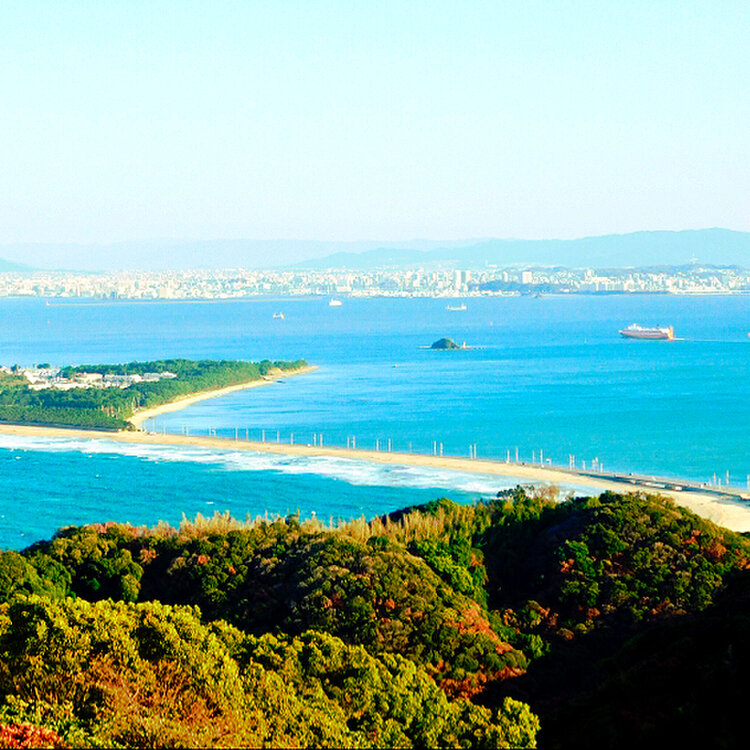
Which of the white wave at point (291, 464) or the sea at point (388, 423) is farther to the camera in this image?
the white wave at point (291, 464)

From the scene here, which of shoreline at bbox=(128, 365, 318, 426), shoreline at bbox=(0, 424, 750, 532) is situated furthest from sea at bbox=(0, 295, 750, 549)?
shoreline at bbox=(0, 424, 750, 532)

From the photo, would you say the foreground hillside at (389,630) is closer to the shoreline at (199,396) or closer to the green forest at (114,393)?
the shoreline at (199,396)

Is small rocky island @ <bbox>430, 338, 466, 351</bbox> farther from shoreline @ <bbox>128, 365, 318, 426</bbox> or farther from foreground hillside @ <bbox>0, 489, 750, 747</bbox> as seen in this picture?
foreground hillside @ <bbox>0, 489, 750, 747</bbox>

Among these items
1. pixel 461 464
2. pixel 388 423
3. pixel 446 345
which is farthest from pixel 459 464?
pixel 446 345

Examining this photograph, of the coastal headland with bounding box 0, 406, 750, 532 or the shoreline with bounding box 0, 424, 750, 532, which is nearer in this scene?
the shoreline with bounding box 0, 424, 750, 532

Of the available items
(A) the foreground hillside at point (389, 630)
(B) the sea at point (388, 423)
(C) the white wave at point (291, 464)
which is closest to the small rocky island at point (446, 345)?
(B) the sea at point (388, 423)

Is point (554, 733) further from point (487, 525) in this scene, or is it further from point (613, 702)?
point (487, 525)
